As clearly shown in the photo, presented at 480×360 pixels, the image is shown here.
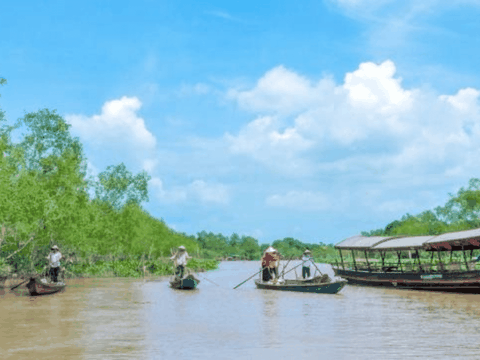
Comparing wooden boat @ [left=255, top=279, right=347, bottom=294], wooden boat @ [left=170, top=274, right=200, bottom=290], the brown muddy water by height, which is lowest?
the brown muddy water

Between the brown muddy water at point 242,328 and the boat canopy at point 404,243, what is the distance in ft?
18.8

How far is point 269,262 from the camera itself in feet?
103

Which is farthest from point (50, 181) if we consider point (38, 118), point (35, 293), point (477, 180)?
point (477, 180)

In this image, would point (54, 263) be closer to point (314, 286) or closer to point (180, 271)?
point (180, 271)

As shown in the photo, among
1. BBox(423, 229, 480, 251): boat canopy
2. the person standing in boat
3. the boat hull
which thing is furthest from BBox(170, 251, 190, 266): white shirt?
BBox(423, 229, 480, 251): boat canopy

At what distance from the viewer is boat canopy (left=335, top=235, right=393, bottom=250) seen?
34256 mm

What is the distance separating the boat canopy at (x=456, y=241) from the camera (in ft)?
89.1

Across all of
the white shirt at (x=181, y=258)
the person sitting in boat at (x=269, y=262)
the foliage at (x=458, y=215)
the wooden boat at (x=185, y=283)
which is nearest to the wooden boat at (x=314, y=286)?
the person sitting in boat at (x=269, y=262)

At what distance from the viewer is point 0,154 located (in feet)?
105

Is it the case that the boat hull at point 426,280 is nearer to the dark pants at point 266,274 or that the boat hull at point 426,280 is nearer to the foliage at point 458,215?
the dark pants at point 266,274

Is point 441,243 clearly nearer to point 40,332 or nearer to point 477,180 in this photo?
point 40,332

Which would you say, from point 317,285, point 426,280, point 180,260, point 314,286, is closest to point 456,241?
point 426,280

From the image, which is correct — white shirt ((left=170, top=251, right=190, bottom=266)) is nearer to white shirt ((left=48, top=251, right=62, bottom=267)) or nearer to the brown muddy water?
the brown muddy water

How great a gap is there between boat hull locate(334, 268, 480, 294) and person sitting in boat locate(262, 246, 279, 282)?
21.6ft
